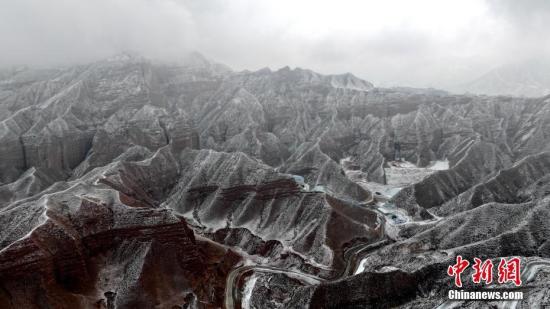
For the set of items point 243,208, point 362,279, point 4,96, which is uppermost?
point 362,279

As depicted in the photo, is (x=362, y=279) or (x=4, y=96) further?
(x=4, y=96)

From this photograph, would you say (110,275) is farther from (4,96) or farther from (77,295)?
(4,96)

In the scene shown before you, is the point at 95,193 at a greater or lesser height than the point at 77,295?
greater

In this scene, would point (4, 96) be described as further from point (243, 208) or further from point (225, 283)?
point (225, 283)

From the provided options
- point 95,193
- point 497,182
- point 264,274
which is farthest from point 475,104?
point 95,193

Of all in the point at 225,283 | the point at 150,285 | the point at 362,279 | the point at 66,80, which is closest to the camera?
the point at 362,279

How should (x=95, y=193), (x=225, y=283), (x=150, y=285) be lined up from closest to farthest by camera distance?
(x=150, y=285)
(x=225, y=283)
(x=95, y=193)

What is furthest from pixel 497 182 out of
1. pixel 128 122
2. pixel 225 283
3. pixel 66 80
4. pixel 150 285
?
pixel 66 80
